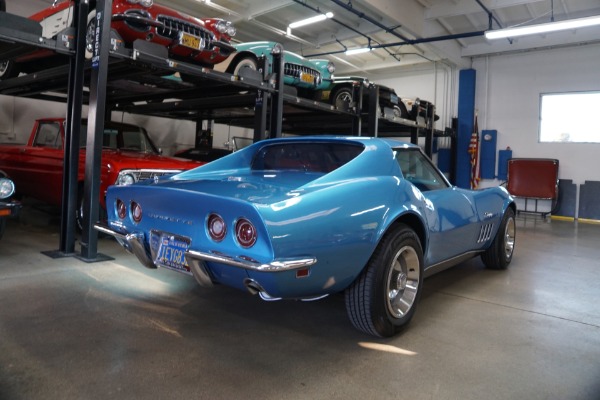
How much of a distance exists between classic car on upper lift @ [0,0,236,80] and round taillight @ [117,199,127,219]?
225cm

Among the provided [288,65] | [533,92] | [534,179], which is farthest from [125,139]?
[533,92]

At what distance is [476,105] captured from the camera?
13.4 m

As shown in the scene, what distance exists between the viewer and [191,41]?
4.66 meters

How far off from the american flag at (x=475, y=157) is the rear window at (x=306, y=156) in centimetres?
1112

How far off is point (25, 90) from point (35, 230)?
8.63ft

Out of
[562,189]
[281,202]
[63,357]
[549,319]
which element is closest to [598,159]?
[562,189]

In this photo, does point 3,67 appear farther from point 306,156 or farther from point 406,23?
point 406,23

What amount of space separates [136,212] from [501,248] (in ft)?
11.2

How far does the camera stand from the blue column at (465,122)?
523 inches

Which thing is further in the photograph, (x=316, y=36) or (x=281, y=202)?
(x=316, y=36)

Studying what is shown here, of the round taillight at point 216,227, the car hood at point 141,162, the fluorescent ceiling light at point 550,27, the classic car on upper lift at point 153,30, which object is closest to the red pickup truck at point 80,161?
the car hood at point 141,162

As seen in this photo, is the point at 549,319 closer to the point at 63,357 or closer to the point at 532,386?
the point at 532,386

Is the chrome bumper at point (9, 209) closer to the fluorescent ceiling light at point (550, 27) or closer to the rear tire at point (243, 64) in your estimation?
the rear tire at point (243, 64)

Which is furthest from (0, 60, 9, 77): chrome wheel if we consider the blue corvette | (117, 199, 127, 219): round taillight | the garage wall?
the garage wall
